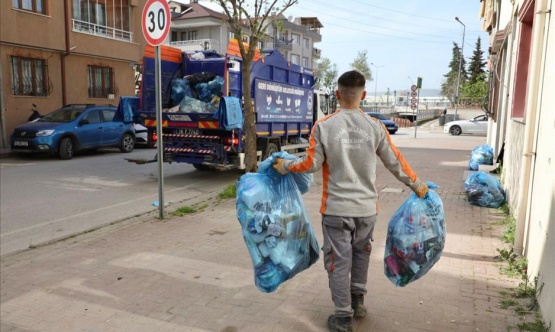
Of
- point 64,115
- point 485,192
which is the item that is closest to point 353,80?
point 485,192

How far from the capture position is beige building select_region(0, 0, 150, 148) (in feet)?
56.5

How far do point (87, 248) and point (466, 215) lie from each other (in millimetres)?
5208

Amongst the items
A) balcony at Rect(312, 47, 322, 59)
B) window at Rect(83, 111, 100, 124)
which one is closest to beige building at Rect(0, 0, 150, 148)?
window at Rect(83, 111, 100, 124)

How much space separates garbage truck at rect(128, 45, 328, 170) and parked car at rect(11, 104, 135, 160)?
3.02 m

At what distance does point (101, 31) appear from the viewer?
71.0ft

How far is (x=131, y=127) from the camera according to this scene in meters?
16.9

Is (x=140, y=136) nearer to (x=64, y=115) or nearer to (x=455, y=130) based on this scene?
(x=64, y=115)

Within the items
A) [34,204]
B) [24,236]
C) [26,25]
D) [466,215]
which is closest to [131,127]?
[26,25]

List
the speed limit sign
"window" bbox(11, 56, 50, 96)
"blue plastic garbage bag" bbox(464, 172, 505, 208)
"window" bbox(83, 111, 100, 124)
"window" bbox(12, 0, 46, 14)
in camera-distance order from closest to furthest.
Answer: the speed limit sign → "blue plastic garbage bag" bbox(464, 172, 505, 208) → "window" bbox(83, 111, 100, 124) → "window" bbox(12, 0, 46, 14) → "window" bbox(11, 56, 50, 96)

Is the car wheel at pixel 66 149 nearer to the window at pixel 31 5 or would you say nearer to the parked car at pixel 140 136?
the parked car at pixel 140 136

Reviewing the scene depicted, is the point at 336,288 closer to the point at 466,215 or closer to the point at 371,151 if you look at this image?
the point at 371,151

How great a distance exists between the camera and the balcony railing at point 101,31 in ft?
66.5

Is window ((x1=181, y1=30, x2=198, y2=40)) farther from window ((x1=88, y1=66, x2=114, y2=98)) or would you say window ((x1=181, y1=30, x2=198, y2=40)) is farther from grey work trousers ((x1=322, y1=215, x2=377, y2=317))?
grey work trousers ((x1=322, y1=215, x2=377, y2=317))

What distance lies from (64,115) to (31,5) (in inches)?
230
